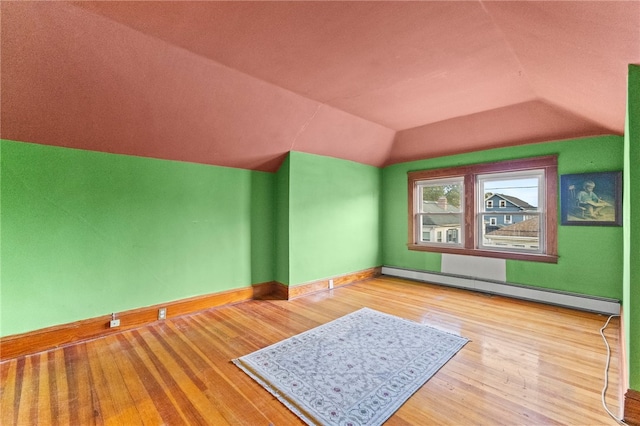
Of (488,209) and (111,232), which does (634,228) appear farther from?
(111,232)

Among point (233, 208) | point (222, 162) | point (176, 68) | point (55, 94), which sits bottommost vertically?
point (233, 208)

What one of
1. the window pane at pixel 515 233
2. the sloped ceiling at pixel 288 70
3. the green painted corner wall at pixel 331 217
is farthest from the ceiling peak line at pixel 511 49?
the green painted corner wall at pixel 331 217

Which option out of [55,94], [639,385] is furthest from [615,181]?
[55,94]

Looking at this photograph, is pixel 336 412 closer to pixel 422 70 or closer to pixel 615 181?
pixel 422 70

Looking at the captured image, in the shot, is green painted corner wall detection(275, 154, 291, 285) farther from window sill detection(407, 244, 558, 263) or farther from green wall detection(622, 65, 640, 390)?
green wall detection(622, 65, 640, 390)

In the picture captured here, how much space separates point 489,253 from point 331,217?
2667 millimetres

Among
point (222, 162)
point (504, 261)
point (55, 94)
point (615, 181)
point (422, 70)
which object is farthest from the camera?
point (504, 261)

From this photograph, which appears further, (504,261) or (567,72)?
(504,261)

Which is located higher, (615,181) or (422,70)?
(422,70)

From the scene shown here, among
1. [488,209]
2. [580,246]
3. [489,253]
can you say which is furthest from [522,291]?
[488,209]

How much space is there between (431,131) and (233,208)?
3420 millimetres

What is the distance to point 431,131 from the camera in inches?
176

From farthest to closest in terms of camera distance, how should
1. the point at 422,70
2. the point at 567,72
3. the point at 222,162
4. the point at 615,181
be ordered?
the point at 222,162, the point at 615,181, the point at 422,70, the point at 567,72

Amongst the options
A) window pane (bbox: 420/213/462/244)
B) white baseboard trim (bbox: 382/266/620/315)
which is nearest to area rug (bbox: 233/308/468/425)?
white baseboard trim (bbox: 382/266/620/315)
